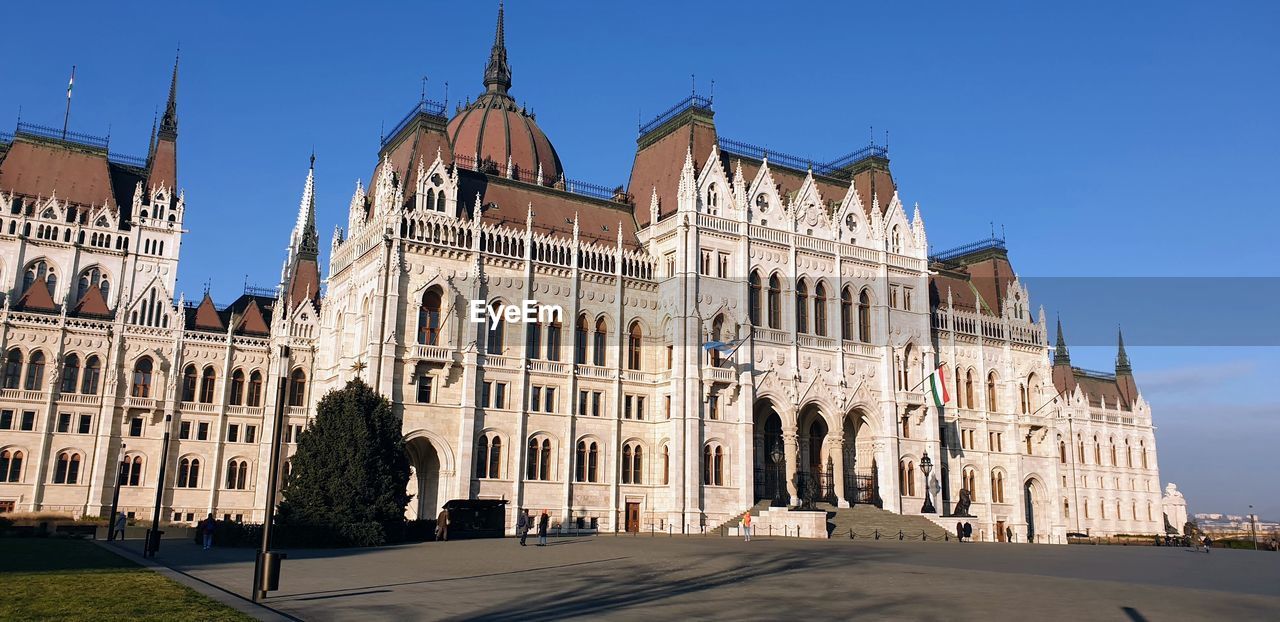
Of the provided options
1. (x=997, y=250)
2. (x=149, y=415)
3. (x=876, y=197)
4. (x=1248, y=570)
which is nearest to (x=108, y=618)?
(x=1248, y=570)

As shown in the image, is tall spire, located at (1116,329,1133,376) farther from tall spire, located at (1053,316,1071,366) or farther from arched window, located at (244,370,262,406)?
arched window, located at (244,370,262,406)

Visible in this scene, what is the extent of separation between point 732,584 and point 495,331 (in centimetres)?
3291

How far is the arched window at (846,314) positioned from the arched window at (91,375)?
4717cm

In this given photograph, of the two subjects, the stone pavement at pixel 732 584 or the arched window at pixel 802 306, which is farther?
the arched window at pixel 802 306

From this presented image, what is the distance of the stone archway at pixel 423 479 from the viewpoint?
53312 mm

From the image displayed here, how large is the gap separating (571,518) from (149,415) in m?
28.9

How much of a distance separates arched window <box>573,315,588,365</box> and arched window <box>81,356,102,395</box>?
3049cm

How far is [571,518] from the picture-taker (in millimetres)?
55312

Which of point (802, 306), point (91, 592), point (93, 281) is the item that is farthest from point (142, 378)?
point (91, 592)

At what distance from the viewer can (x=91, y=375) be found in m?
62.8

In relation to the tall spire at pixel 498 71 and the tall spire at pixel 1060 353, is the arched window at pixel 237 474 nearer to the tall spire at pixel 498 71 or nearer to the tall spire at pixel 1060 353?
the tall spire at pixel 498 71

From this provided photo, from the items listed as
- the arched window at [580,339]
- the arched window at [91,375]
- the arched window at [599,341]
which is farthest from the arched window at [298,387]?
the arched window at [599,341]

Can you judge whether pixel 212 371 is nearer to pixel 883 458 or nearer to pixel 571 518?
pixel 571 518

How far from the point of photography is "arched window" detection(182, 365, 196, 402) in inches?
2589
